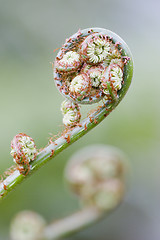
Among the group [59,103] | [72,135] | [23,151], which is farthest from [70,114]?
[59,103]

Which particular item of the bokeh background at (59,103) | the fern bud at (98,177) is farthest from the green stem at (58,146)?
the bokeh background at (59,103)

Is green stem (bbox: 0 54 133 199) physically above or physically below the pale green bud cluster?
below

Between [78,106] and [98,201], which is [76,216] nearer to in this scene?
[98,201]

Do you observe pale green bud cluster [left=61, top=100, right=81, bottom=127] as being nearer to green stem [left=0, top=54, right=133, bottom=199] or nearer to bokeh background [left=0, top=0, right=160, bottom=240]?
green stem [left=0, top=54, right=133, bottom=199]

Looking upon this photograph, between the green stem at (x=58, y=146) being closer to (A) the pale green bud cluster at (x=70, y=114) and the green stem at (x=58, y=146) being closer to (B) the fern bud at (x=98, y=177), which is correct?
(A) the pale green bud cluster at (x=70, y=114)

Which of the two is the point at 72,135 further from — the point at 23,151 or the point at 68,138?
the point at 23,151

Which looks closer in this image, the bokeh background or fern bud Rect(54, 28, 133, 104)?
fern bud Rect(54, 28, 133, 104)

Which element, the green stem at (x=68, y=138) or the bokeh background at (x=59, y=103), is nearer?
the green stem at (x=68, y=138)

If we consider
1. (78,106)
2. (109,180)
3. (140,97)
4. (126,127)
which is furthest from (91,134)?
(78,106)

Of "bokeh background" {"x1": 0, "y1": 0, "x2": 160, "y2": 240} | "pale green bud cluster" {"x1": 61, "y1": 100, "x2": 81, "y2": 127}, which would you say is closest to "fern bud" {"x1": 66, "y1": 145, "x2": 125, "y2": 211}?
"bokeh background" {"x1": 0, "y1": 0, "x2": 160, "y2": 240}
